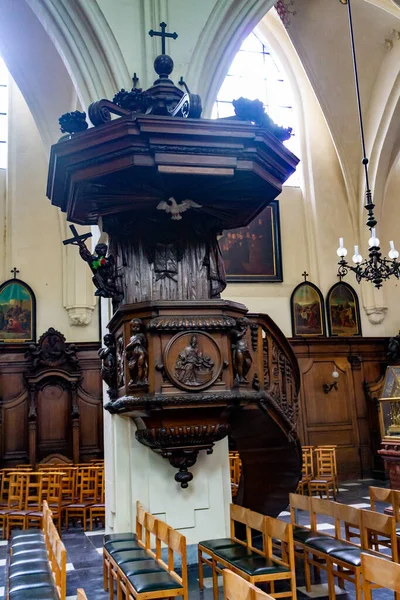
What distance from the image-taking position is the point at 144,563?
387 cm

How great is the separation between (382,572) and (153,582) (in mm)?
1381

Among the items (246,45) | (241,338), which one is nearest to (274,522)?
(241,338)

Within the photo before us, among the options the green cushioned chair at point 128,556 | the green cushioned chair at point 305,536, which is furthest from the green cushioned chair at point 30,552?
the green cushioned chair at point 305,536

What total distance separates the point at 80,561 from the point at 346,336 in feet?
26.9

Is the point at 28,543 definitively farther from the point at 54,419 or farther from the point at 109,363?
the point at 54,419

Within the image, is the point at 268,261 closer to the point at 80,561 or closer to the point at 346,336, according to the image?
the point at 346,336

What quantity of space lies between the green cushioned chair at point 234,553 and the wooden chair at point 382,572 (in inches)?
46.4

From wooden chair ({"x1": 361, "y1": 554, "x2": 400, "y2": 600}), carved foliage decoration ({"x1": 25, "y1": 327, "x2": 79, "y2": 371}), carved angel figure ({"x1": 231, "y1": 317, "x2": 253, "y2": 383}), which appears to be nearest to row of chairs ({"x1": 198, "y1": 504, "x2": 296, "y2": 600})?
→ wooden chair ({"x1": 361, "y1": 554, "x2": 400, "y2": 600})

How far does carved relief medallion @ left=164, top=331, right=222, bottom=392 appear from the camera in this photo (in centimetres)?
419

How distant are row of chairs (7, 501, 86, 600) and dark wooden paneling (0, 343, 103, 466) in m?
5.76

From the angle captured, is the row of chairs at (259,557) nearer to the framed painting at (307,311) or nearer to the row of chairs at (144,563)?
the row of chairs at (144,563)

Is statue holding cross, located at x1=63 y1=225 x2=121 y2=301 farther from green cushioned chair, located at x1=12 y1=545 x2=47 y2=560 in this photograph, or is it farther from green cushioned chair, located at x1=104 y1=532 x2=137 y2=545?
green cushioned chair, located at x1=12 y1=545 x2=47 y2=560

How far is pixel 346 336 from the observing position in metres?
12.4

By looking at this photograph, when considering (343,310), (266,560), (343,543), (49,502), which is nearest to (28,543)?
(266,560)
